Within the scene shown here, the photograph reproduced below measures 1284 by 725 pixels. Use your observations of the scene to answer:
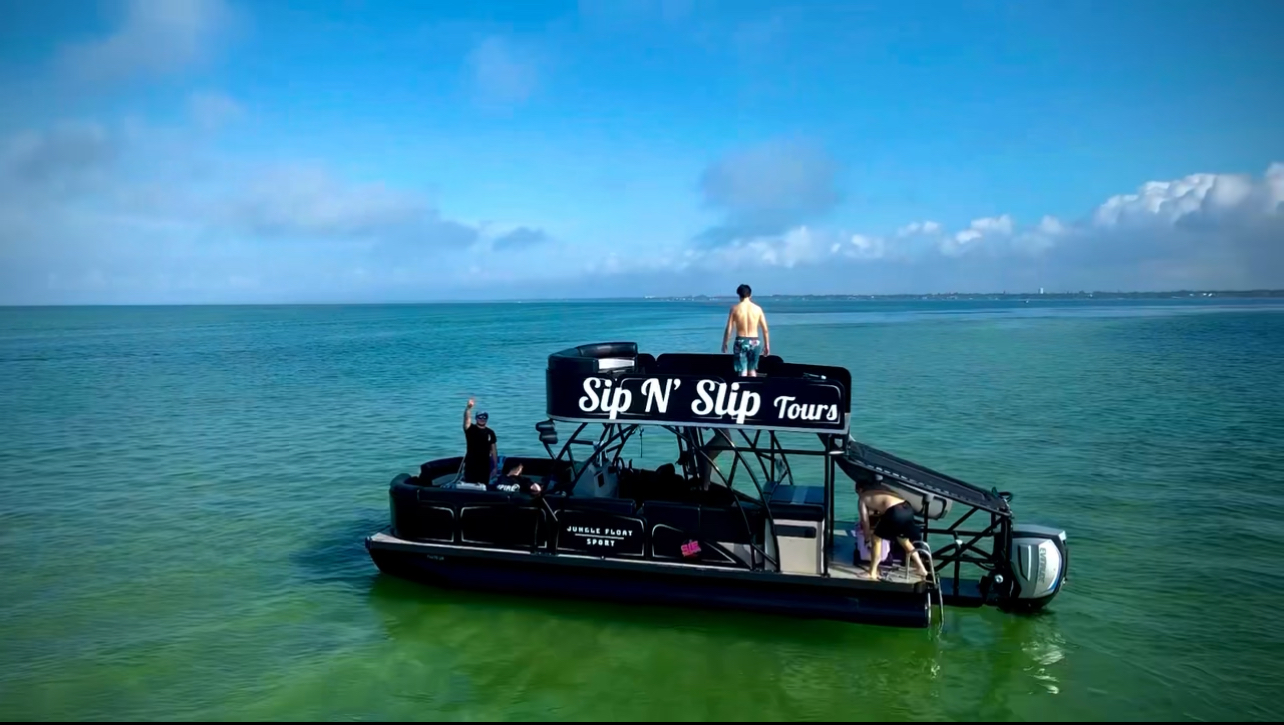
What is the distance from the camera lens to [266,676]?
852 cm

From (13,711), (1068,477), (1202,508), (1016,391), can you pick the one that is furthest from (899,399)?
(13,711)

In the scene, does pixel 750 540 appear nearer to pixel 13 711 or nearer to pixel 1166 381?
pixel 13 711

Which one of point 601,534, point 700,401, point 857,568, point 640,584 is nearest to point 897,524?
point 857,568

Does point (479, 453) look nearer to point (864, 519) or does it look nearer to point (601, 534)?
point (601, 534)

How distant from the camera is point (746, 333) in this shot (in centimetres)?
950

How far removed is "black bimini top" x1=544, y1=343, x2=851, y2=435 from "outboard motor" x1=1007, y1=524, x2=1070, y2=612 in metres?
2.61

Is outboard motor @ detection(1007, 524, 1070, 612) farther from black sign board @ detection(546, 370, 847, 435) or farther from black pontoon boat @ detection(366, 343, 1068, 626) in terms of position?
black sign board @ detection(546, 370, 847, 435)

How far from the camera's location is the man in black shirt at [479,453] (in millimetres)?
10539

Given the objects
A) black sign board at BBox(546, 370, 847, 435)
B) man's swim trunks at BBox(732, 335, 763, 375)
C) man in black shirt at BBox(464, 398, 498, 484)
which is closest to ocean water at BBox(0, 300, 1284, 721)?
man in black shirt at BBox(464, 398, 498, 484)

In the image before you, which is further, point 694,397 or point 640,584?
point 640,584

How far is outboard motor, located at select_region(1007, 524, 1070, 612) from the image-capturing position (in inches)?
351

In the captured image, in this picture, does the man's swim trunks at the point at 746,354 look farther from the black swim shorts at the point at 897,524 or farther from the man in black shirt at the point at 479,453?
the man in black shirt at the point at 479,453

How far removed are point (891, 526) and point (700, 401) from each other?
2.50 metres

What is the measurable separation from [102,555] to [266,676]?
5976 millimetres
